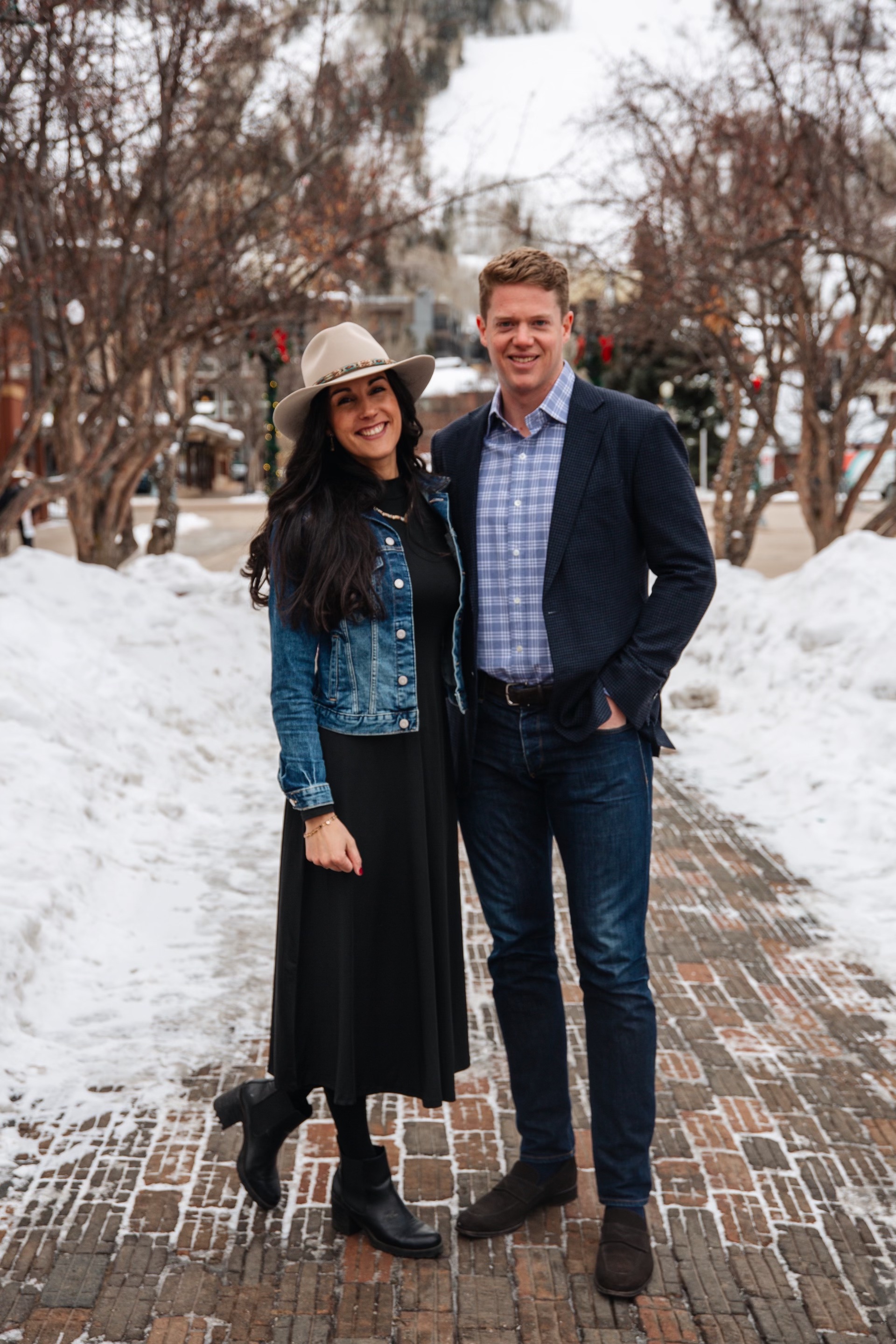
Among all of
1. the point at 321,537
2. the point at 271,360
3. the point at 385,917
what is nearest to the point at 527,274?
the point at 321,537

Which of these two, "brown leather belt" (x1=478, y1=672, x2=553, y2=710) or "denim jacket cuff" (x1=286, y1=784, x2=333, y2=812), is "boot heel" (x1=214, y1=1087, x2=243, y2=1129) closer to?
"denim jacket cuff" (x1=286, y1=784, x2=333, y2=812)

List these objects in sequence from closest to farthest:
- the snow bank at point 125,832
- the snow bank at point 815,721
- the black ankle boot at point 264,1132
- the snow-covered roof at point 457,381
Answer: the black ankle boot at point 264,1132
the snow bank at point 125,832
the snow bank at point 815,721
the snow-covered roof at point 457,381

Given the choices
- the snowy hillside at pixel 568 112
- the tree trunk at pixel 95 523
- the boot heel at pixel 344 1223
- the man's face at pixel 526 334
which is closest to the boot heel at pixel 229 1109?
the boot heel at pixel 344 1223

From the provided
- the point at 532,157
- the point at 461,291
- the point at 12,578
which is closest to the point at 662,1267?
the point at 12,578

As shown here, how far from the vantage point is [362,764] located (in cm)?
294

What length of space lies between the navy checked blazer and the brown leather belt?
1.4 inches

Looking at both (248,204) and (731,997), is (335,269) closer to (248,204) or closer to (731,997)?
(248,204)

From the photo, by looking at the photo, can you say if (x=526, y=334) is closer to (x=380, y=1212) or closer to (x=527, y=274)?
(x=527, y=274)

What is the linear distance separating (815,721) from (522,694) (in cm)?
554

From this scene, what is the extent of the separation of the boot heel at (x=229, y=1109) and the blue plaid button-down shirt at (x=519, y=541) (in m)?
1.22

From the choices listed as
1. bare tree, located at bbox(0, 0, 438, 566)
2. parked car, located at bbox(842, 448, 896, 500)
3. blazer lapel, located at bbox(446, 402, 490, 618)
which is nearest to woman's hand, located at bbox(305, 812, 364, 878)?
blazer lapel, located at bbox(446, 402, 490, 618)

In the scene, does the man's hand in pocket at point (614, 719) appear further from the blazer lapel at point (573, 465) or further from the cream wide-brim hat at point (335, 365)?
the cream wide-brim hat at point (335, 365)

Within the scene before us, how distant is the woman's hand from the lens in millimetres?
2850

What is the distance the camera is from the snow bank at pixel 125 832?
4.17 m
